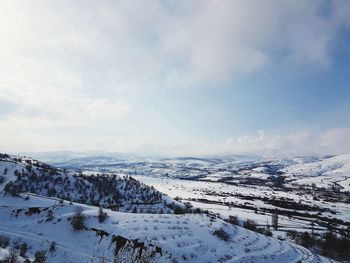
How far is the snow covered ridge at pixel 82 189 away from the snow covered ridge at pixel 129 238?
44220mm

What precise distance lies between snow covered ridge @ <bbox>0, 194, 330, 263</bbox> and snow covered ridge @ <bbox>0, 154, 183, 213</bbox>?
145 feet

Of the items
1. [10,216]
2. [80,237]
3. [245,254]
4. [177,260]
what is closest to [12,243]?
[80,237]

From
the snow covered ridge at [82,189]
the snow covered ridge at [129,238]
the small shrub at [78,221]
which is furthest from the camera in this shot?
the snow covered ridge at [82,189]

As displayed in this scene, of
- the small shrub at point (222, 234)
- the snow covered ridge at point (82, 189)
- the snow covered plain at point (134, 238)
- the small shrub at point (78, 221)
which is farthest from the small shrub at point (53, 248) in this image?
the snow covered ridge at point (82, 189)

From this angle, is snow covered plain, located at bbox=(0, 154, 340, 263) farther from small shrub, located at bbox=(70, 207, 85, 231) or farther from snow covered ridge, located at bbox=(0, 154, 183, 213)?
snow covered ridge, located at bbox=(0, 154, 183, 213)

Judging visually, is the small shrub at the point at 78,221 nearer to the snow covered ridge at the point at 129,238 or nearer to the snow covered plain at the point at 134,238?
the snow covered ridge at the point at 129,238

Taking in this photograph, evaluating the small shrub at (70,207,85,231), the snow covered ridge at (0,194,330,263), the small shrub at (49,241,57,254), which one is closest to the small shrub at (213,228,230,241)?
the snow covered ridge at (0,194,330,263)

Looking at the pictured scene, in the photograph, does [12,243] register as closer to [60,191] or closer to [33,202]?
[33,202]

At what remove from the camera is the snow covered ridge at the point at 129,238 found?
36.9m

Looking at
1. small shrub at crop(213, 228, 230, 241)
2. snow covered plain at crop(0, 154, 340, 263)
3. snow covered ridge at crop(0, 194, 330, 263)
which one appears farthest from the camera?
small shrub at crop(213, 228, 230, 241)

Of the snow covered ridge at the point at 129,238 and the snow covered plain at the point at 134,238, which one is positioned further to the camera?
the snow covered plain at the point at 134,238

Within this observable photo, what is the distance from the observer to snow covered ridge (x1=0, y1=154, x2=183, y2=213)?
98875 mm

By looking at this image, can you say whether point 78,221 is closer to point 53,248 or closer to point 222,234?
point 53,248

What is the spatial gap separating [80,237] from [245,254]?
21.8 meters
